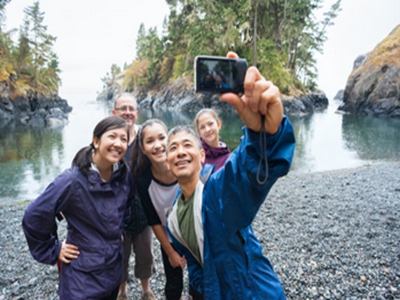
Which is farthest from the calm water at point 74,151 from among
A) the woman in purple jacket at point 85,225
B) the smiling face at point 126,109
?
the woman in purple jacket at point 85,225

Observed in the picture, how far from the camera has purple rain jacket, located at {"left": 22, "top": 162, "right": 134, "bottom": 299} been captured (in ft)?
6.26

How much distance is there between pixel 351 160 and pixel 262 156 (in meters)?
15.2

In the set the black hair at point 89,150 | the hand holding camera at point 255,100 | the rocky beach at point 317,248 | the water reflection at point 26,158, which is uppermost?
the hand holding camera at point 255,100

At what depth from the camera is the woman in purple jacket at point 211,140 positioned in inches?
130

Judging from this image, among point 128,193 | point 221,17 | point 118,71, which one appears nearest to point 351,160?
point 128,193

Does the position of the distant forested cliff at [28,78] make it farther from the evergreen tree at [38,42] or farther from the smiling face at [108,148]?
the smiling face at [108,148]

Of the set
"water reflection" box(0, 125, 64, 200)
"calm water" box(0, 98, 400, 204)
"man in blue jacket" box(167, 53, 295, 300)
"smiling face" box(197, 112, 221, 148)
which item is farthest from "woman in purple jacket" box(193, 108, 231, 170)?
"water reflection" box(0, 125, 64, 200)

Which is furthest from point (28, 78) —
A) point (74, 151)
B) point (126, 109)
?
point (126, 109)

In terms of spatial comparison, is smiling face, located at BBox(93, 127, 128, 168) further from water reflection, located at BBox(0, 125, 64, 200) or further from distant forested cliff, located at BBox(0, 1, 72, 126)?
distant forested cliff, located at BBox(0, 1, 72, 126)

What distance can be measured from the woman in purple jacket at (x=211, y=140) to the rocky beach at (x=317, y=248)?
6.41 ft

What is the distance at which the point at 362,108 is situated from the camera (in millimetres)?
36531

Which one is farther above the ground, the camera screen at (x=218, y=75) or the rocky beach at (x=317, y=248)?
the camera screen at (x=218, y=75)

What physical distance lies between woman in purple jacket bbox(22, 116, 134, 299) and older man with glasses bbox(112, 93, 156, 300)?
415 millimetres

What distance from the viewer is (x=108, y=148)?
2162 millimetres
